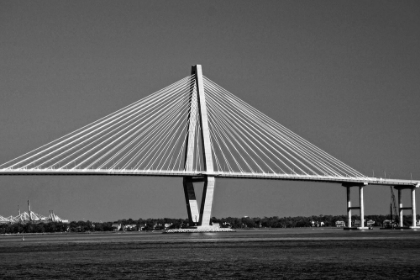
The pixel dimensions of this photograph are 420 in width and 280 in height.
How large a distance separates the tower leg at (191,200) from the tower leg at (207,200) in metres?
0.99

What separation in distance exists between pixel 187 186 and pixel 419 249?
26352 mm

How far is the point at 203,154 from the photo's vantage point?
64.6 meters

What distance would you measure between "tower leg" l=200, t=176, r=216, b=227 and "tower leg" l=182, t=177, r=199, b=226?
0.99 metres

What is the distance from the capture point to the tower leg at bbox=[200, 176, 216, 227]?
65.3 meters

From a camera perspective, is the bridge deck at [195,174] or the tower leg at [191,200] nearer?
the bridge deck at [195,174]

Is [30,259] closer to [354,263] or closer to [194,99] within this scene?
[354,263]

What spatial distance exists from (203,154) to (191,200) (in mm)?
4943

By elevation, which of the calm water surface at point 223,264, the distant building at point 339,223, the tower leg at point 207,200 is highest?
the distant building at point 339,223

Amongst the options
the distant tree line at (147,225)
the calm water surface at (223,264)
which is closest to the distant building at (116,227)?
the distant tree line at (147,225)

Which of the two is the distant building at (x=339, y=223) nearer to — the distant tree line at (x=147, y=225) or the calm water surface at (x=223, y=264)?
the distant tree line at (x=147, y=225)

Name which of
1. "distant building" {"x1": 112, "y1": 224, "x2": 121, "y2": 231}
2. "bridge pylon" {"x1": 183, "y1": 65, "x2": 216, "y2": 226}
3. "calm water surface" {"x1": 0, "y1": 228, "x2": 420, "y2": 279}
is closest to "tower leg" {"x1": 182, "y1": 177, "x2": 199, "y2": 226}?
"bridge pylon" {"x1": 183, "y1": 65, "x2": 216, "y2": 226}

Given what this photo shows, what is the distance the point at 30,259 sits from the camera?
42000 mm

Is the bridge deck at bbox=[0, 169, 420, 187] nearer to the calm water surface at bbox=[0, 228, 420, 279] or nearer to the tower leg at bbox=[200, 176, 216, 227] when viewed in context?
the tower leg at bbox=[200, 176, 216, 227]

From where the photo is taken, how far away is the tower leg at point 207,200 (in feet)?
214
